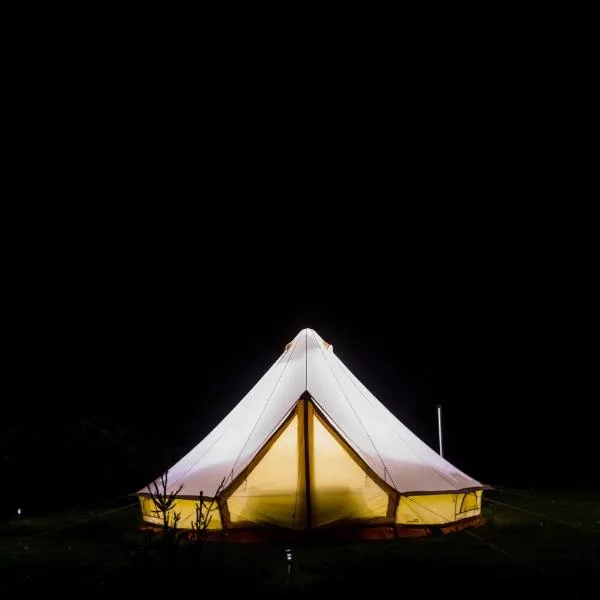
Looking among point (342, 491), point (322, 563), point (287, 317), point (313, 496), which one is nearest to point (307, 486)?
point (313, 496)

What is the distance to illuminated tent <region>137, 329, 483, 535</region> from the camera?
7.19m

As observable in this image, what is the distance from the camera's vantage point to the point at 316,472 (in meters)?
7.59

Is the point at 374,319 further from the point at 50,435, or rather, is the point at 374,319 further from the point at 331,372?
the point at 331,372

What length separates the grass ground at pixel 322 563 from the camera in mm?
5129

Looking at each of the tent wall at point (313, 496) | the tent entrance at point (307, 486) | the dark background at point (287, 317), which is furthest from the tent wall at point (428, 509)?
the dark background at point (287, 317)

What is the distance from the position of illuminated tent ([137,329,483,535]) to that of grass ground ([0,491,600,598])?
259 millimetres

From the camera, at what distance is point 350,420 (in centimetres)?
770

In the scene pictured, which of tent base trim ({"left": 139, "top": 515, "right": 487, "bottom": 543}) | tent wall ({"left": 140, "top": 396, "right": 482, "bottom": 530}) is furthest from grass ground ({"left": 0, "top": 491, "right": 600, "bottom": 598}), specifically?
tent wall ({"left": 140, "top": 396, "right": 482, "bottom": 530})

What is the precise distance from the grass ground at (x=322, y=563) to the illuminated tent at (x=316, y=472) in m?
0.26

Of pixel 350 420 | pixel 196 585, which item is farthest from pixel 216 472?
pixel 196 585

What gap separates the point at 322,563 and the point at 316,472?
148 cm

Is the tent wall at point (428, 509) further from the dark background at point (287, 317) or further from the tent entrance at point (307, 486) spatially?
the dark background at point (287, 317)

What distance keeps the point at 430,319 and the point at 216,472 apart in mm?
28069

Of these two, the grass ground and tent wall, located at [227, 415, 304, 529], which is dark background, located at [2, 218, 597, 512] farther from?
tent wall, located at [227, 415, 304, 529]
